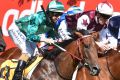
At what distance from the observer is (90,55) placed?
19.6 ft

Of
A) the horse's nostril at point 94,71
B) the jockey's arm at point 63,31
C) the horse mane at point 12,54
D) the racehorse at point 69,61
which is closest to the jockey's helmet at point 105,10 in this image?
the jockey's arm at point 63,31

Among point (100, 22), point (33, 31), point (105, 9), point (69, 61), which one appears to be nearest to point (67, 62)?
point (69, 61)

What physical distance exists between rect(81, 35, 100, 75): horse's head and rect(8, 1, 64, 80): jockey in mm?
588

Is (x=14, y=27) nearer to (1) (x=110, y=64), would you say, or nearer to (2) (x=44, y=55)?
(2) (x=44, y=55)

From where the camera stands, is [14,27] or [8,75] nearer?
[8,75]

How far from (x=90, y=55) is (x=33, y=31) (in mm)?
975

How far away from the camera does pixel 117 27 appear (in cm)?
697

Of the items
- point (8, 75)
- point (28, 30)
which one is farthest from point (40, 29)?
point (8, 75)

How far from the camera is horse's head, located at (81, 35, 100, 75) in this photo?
19.5 feet

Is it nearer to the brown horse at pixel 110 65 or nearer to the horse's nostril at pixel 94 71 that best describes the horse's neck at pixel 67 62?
the horse's nostril at pixel 94 71

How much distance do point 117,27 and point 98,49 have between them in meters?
0.54

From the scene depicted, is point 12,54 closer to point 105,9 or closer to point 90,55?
point 105,9

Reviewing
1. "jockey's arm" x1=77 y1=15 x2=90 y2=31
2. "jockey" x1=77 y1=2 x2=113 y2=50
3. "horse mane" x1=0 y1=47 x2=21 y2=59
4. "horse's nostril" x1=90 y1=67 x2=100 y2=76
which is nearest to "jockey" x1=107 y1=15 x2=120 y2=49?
"jockey" x1=77 y1=2 x2=113 y2=50

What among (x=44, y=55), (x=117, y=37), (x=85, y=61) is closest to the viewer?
(x=85, y=61)
